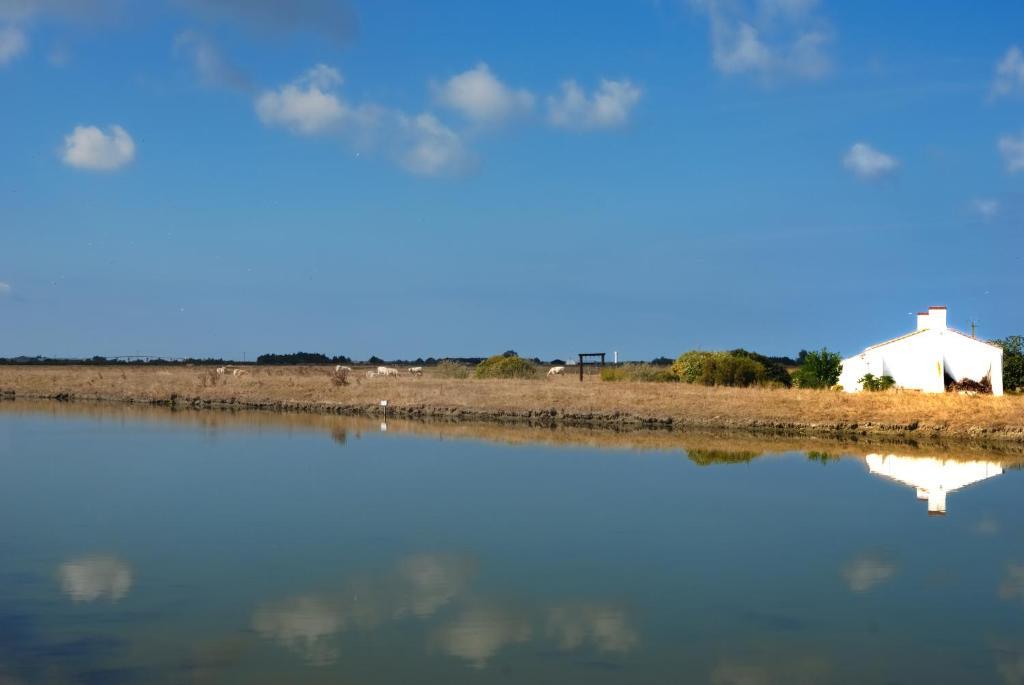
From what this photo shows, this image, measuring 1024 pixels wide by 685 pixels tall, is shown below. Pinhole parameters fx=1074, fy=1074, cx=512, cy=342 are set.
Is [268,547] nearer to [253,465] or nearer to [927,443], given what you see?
[253,465]

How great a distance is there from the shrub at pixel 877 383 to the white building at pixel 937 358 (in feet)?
0.73

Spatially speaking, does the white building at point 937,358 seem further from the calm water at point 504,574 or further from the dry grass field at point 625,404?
the calm water at point 504,574

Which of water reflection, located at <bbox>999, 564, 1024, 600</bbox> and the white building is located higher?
the white building

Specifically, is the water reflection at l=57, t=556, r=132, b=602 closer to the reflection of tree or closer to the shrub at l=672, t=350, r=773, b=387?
the reflection of tree

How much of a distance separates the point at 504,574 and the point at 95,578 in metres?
4.44

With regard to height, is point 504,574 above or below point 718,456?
below

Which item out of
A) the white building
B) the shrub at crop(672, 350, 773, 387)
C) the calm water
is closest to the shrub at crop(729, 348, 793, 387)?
the shrub at crop(672, 350, 773, 387)

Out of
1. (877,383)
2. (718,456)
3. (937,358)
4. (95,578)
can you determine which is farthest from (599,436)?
(95,578)

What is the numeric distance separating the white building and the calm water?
15.5 metres

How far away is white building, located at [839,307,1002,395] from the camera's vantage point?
124 feet

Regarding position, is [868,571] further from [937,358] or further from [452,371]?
[452,371]

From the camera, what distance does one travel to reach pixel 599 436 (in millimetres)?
31422

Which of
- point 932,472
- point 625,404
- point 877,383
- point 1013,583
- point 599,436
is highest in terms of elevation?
point 877,383

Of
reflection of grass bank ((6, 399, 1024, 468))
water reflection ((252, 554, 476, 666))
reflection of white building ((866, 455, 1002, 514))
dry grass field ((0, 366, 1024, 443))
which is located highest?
dry grass field ((0, 366, 1024, 443))
